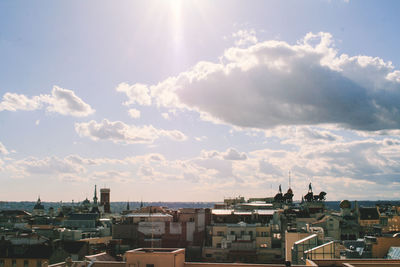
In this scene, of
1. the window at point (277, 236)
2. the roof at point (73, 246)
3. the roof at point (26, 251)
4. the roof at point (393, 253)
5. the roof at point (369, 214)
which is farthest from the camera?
the roof at point (369, 214)

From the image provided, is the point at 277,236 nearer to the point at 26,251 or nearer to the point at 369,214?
the point at 26,251

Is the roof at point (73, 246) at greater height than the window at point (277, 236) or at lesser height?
lesser

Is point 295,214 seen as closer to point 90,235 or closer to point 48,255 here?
point 90,235

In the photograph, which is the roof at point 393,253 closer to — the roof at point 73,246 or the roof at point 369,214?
the roof at point 73,246

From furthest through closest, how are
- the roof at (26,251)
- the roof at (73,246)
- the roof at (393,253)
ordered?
the roof at (73,246)
the roof at (26,251)
the roof at (393,253)

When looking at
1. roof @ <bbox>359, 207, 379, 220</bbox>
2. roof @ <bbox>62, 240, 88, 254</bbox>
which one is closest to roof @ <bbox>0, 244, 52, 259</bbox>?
roof @ <bbox>62, 240, 88, 254</bbox>

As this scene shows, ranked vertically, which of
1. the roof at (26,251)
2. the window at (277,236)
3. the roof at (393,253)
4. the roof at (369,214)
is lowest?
the roof at (26,251)

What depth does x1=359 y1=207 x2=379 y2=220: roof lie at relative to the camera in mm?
121188

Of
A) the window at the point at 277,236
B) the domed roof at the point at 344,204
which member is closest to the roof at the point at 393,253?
the window at the point at 277,236

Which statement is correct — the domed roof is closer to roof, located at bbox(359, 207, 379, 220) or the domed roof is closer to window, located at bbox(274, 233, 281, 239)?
roof, located at bbox(359, 207, 379, 220)

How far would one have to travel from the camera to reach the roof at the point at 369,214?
398ft

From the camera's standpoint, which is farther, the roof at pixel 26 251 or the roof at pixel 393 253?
the roof at pixel 26 251

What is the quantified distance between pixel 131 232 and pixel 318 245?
62953mm

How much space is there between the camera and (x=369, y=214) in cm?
12250
